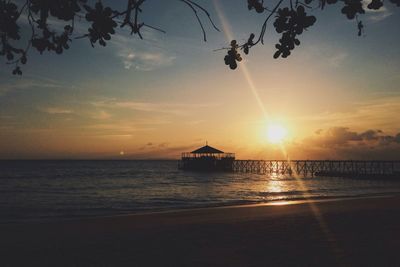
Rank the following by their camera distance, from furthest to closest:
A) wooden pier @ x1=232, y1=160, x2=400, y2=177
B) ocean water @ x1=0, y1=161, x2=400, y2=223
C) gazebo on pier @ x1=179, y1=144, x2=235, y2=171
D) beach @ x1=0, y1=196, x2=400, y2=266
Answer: gazebo on pier @ x1=179, y1=144, x2=235, y2=171
wooden pier @ x1=232, y1=160, x2=400, y2=177
ocean water @ x1=0, y1=161, x2=400, y2=223
beach @ x1=0, y1=196, x2=400, y2=266

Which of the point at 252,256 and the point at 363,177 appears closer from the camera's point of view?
the point at 252,256

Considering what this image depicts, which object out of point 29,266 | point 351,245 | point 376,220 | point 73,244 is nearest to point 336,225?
point 376,220

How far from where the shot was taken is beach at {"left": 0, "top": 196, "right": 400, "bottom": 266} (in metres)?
7.03

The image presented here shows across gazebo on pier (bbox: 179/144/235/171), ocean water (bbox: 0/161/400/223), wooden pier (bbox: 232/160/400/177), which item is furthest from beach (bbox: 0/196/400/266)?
gazebo on pier (bbox: 179/144/235/171)

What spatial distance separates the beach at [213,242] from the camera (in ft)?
23.1

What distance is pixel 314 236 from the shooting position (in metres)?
9.09

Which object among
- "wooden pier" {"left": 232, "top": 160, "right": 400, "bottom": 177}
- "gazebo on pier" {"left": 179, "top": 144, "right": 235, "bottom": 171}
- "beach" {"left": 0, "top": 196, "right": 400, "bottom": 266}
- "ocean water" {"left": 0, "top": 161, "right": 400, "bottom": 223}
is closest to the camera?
"beach" {"left": 0, "top": 196, "right": 400, "bottom": 266}

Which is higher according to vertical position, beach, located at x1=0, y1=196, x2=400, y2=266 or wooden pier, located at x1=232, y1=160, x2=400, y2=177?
wooden pier, located at x1=232, y1=160, x2=400, y2=177

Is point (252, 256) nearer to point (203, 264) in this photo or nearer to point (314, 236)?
point (203, 264)

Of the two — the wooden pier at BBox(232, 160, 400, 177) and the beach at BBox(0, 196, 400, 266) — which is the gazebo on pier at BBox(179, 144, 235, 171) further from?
the beach at BBox(0, 196, 400, 266)

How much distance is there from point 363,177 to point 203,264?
4604 centimetres

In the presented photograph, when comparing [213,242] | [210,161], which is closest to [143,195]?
[213,242]

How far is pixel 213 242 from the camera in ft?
28.5

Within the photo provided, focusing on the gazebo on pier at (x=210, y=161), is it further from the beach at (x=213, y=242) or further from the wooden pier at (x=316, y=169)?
the beach at (x=213, y=242)
